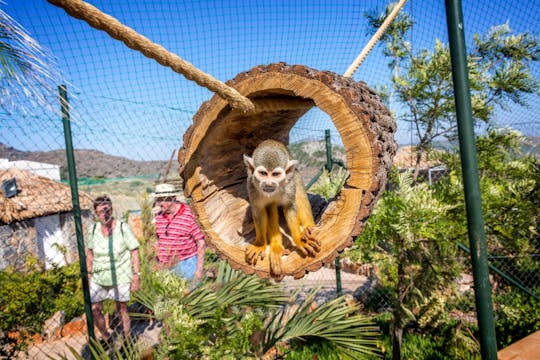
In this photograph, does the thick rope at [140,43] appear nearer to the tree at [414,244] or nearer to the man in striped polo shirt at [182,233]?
the tree at [414,244]

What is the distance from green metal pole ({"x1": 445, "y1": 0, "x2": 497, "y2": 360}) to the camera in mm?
1582

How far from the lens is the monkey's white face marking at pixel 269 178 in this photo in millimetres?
1896

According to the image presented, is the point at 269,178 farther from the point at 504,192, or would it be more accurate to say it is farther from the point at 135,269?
the point at 135,269

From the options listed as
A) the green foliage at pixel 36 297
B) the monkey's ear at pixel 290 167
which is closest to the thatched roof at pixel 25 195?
the green foliage at pixel 36 297

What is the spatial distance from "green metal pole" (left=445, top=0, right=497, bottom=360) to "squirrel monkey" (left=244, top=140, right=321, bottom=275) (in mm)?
781

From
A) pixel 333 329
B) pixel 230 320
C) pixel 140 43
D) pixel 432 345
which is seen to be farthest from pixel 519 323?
pixel 140 43

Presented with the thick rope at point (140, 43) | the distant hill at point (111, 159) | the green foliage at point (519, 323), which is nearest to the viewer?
the thick rope at point (140, 43)

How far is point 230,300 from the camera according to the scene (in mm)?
2553

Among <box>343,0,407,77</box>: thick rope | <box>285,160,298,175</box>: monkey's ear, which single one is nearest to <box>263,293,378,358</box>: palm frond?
<box>285,160,298,175</box>: monkey's ear

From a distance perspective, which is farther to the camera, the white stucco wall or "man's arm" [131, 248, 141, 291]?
"man's arm" [131, 248, 141, 291]

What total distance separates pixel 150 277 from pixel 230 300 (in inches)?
25.8

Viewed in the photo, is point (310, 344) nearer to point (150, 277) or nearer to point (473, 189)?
point (150, 277)

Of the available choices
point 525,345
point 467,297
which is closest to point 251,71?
point 525,345

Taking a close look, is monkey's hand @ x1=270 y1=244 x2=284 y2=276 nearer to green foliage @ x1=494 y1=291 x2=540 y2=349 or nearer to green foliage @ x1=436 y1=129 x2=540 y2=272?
green foliage @ x1=436 y1=129 x2=540 y2=272
